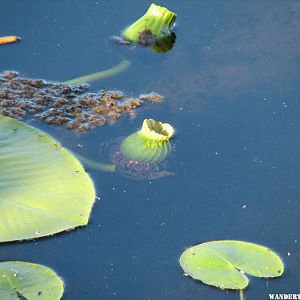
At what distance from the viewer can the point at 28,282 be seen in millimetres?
2281

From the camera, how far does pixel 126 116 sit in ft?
10.0

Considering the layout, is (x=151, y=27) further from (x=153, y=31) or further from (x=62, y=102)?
(x=62, y=102)

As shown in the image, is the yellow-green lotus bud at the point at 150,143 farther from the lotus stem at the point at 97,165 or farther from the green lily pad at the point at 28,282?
the green lily pad at the point at 28,282

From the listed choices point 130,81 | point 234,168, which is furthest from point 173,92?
point 234,168

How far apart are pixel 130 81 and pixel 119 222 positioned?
845 millimetres

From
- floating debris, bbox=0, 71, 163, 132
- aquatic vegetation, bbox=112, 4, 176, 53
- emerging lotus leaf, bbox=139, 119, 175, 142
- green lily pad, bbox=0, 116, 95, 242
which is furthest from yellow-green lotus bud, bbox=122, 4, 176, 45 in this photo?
green lily pad, bbox=0, 116, 95, 242

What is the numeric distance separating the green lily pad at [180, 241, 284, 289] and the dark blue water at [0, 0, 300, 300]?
34 millimetres

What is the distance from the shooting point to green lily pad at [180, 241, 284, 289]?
2340 mm

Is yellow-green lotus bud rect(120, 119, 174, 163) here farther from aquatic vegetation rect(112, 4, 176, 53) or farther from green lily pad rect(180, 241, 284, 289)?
aquatic vegetation rect(112, 4, 176, 53)

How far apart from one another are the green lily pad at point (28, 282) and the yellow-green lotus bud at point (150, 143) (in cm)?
66

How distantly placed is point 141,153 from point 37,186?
0.44 m

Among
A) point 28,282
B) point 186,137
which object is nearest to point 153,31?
point 186,137

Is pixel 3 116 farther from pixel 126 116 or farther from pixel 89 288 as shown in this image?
pixel 89 288

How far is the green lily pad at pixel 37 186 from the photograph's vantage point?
8.13ft
